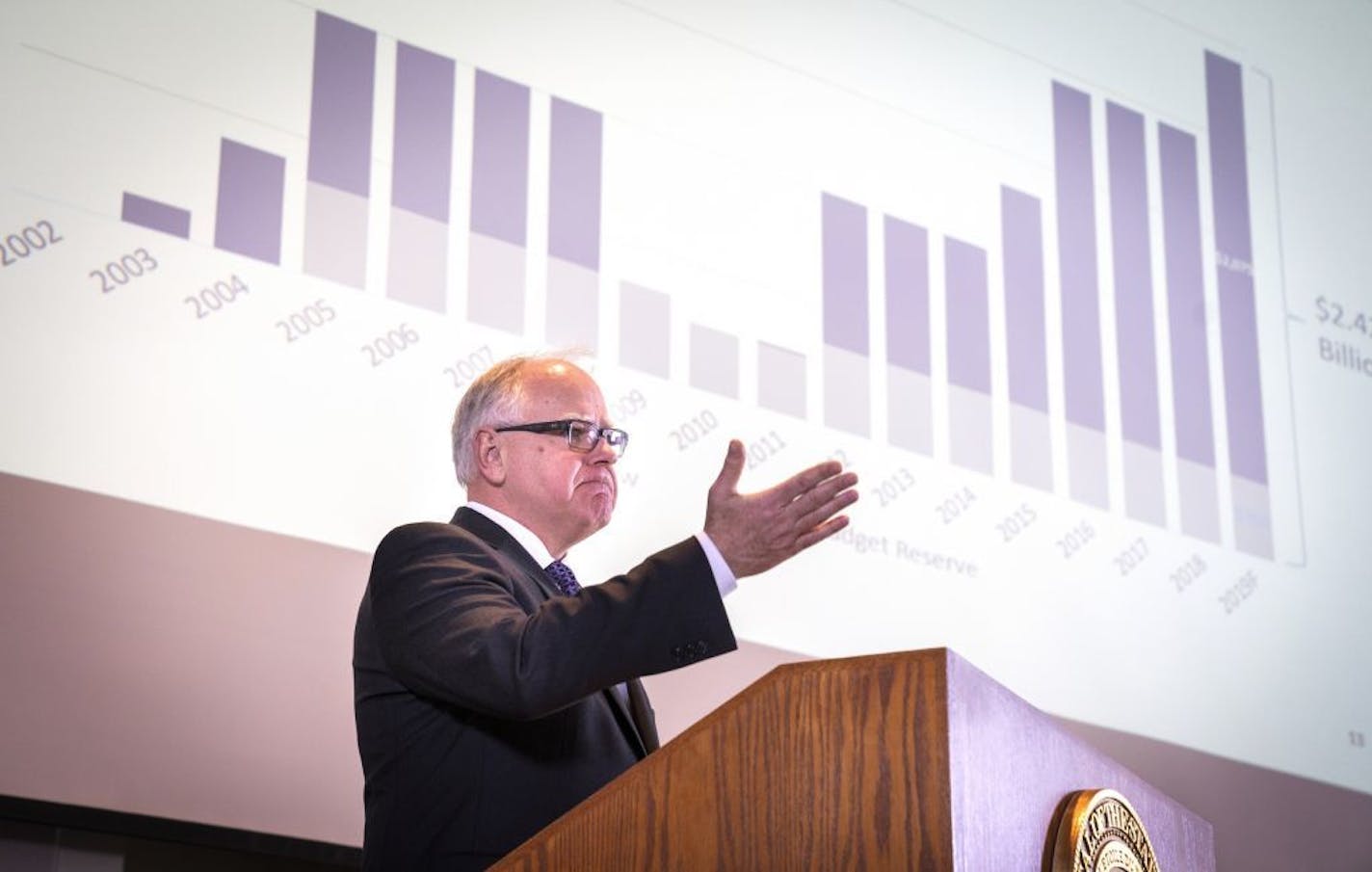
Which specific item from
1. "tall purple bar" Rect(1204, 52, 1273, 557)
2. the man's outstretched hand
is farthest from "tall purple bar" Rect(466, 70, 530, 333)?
"tall purple bar" Rect(1204, 52, 1273, 557)

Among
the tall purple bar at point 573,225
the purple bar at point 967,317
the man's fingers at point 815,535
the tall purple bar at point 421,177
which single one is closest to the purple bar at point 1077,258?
the purple bar at point 967,317

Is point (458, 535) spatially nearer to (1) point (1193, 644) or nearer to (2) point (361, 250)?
(2) point (361, 250)

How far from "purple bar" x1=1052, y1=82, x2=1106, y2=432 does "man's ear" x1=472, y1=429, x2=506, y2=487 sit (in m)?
1.97

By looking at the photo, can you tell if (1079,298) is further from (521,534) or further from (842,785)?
(842,785)

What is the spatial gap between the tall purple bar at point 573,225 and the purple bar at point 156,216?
69 centimetres

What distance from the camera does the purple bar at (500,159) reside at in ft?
10.3

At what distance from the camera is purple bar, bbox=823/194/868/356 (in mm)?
3614

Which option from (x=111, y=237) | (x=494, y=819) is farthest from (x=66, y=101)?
(x=494, y=819)

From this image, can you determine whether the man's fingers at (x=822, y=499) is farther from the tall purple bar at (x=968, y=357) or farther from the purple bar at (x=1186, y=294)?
the purple bar at (x=1186, y=294)

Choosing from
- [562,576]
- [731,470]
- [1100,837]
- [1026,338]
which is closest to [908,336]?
[1026,338]

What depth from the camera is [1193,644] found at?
3967 millimetres

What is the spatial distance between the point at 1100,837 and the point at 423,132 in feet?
6.49

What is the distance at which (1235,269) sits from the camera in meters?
4.50

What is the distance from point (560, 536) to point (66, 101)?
110 centimetres
